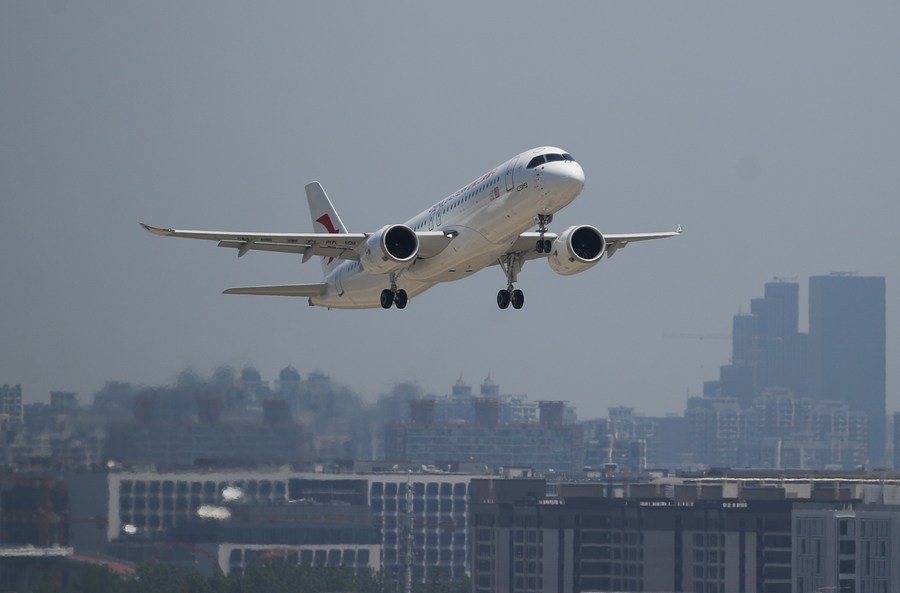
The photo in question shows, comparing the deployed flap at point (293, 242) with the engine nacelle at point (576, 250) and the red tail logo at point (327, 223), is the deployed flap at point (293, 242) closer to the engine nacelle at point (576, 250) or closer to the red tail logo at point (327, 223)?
the engine nacelle at point (576, 250)

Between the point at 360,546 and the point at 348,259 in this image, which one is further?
the point at 360,546

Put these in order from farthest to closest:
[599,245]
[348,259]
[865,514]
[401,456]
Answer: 1. [401,456]
2. [865,514]
3. [348,259]
4. [599,245]

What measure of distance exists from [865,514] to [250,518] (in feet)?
103

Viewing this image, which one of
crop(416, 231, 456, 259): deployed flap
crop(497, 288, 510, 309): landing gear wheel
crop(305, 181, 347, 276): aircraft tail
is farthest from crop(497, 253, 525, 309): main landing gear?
crop(305, 181, 347, 276): aircraft tail

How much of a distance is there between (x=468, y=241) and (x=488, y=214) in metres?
1.32

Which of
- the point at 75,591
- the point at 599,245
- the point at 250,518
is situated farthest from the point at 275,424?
the point at 599,245

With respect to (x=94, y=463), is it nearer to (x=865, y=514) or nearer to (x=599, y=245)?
(x=599, y=245)

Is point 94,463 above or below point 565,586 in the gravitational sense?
above

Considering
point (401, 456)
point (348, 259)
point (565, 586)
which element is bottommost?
point (565, 586)

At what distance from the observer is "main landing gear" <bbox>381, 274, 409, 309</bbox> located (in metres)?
58.7

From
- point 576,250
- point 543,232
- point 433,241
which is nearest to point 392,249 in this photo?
point 433,241

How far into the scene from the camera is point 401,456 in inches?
4540

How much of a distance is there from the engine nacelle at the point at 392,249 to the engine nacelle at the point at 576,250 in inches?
179

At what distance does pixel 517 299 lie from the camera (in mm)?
58688
